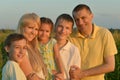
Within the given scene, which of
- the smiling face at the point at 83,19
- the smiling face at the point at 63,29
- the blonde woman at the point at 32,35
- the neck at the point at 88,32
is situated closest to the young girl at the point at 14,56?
the blonde woman at the point at 32,35

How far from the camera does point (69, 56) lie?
4785mm

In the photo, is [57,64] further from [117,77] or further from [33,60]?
[117,77]

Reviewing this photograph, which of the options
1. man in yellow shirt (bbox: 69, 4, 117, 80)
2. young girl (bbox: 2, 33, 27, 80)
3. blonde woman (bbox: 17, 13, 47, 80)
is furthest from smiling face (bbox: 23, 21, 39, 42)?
man in yellow shirt (bbox: 69, 4, 117, 80)

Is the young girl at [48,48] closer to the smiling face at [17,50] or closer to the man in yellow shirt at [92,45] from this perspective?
the man in yellow shirt at [92,45]

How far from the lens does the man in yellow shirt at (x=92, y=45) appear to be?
16.3ft

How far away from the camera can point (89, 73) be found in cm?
482

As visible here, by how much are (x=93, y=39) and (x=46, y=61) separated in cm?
76

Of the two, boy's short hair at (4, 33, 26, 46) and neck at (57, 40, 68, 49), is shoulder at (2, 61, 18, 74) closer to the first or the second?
boy's short hair at (4, 33, 26, 46)

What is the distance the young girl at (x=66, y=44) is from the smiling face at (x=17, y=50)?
82 cm

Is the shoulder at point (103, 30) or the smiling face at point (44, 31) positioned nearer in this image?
the smiling face at point (44, 31)

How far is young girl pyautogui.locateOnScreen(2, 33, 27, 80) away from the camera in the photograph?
3.84 m

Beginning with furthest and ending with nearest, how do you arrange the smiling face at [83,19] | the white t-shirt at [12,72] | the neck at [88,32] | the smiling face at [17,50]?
the neck at [88,32] < the smiling face at [83,19] < the smiling face at [17,50] < the white t-shirt at [12,72]

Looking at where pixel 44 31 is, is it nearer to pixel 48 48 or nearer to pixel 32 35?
pixel 48 48

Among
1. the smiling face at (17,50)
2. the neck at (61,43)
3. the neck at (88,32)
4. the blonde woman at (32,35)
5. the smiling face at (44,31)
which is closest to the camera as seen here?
the smiling face at (17,50)
